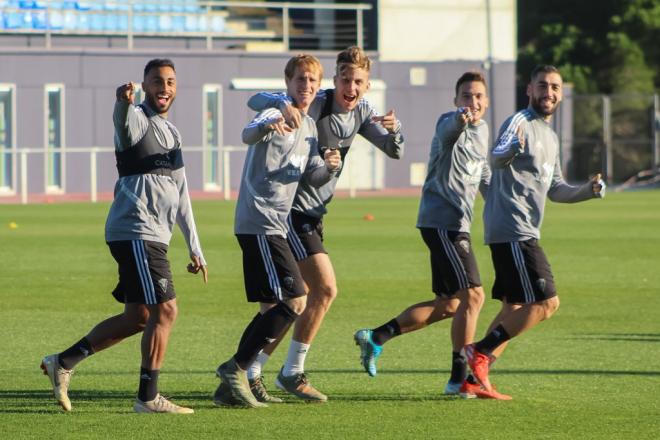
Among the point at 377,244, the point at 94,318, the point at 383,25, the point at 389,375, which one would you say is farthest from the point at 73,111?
the point at 389,375

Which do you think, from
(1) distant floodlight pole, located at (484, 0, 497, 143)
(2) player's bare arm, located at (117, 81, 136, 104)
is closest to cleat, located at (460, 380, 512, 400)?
(2) player's bare arm, located at (117, 81, 136, 104)

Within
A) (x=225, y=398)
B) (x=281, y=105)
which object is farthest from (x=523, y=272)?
(x=225, y=398)

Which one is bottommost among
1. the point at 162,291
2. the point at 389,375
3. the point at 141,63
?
the point at 389,375

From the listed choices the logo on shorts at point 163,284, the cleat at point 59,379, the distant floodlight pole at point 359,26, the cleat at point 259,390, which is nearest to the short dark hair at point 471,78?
the cleat at point 259,390

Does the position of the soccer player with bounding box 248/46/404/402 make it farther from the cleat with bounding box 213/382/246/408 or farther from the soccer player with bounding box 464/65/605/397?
the soccer player with bounding box 464/65/605/397

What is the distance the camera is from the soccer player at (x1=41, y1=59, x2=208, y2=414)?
8.01m

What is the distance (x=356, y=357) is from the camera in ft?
35.3

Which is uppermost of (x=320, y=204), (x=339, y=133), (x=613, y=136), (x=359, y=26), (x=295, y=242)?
(x=359, y=26)

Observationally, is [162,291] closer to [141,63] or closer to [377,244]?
[377,244]

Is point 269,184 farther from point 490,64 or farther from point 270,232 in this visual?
point 490,64

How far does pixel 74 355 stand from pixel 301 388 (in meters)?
1.34

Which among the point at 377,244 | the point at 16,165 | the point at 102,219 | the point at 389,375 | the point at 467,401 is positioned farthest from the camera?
the point at 16,165

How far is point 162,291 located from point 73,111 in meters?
32.5

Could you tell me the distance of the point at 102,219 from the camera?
94.1ft
